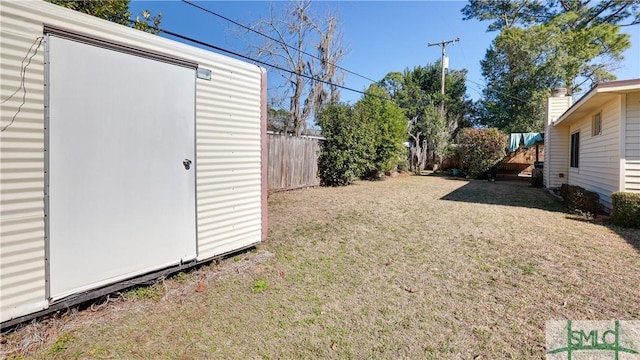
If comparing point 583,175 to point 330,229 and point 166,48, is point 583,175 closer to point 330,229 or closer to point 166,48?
point 330,229

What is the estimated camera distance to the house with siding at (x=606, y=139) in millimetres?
5664

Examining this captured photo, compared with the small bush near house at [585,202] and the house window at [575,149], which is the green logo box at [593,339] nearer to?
the small bush near house at [585,202]

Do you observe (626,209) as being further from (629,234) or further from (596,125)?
(596,125)

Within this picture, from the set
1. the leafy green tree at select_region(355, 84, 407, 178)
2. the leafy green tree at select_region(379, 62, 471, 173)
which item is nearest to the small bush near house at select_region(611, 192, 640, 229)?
the leafy green tree at select_region(355, 84, 407, 178)

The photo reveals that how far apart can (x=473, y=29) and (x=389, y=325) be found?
27.3 m

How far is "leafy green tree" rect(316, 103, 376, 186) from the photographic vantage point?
445 inches

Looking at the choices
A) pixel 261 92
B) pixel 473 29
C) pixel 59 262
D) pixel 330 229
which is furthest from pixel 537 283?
pixel 473 29

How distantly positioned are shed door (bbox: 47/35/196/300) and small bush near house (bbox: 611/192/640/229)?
710cm

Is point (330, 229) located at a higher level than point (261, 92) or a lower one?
lower

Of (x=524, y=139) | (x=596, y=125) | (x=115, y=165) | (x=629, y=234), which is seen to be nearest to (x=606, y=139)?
(x=596, y=125)

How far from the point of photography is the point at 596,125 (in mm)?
7391

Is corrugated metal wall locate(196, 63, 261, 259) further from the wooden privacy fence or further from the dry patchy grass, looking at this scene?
the wooden privacy fence

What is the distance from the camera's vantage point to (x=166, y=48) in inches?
118

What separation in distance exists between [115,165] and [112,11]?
356 cm
